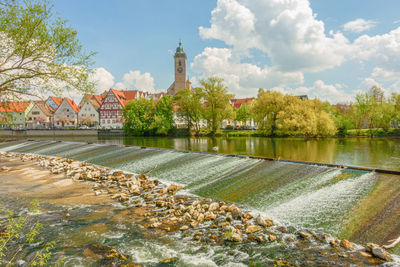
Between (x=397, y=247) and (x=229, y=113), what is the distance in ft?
150

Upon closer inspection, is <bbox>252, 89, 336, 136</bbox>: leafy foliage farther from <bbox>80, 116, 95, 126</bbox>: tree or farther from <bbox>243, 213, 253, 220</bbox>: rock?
<bbox>80, 116, 95, 126</bbox>: tree

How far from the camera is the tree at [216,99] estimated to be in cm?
4956

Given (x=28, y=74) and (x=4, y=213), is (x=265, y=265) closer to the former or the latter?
(x=4, y=213)

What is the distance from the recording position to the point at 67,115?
263ft

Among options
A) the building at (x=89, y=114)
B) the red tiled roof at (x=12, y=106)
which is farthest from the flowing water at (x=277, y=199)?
the building at (x=89, y=114)

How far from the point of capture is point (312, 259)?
5383mm

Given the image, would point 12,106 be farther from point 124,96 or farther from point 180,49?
point 180,49

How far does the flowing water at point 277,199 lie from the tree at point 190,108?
37.1 metres

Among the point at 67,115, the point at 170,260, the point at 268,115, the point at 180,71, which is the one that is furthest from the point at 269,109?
the point at 67,115

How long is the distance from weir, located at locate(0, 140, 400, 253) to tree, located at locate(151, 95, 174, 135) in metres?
34.3

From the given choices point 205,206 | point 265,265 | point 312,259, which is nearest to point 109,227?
point 205,206

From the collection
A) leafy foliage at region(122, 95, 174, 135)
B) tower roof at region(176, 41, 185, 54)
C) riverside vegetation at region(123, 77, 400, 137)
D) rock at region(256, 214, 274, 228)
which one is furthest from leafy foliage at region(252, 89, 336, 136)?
tower roof at region(176, 41, 185, 54)

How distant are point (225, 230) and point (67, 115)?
283 ft

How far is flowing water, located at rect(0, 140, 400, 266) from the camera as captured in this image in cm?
612
